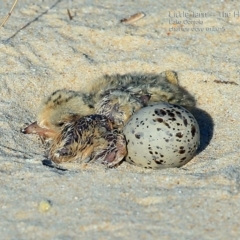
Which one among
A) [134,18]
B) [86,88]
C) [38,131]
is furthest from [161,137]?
[134,18]

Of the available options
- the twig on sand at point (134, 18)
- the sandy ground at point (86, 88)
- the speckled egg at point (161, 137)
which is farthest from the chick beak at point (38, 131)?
the twig on sand at point (134, 18)

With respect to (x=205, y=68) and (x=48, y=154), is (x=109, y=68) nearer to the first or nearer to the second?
(x=205, y=68)

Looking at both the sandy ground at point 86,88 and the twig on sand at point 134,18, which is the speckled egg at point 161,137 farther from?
the twig on sand at point 134,18

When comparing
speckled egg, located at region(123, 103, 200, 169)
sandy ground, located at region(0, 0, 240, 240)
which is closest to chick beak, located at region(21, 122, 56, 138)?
sandy ground, located at region(0, 0, 240, 240)

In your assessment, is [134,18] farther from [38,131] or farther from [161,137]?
[161,137]

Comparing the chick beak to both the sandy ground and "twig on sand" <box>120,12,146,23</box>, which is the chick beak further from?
"twig on sand" <box>120,12,146,23</box>
